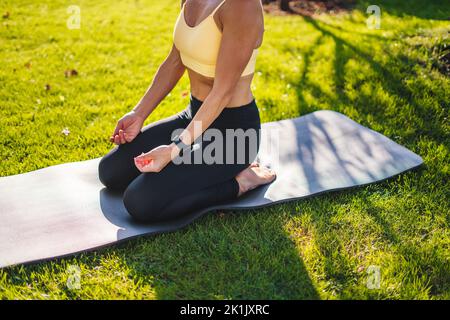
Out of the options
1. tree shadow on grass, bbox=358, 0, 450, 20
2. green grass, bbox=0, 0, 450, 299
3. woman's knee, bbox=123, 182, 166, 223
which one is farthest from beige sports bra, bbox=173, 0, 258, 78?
tree shadow on grass, bbox=358, 0, 450, 20

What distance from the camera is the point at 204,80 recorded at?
Answer: 2.87m

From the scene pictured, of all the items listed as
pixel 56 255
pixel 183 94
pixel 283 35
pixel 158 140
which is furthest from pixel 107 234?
pixel 283 35

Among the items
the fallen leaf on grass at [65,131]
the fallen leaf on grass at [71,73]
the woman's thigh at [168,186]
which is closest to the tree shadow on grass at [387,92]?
the woman's thigh at [168,186]

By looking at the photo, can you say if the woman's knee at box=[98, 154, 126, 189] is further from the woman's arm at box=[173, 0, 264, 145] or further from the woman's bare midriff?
the woman's bare midriff

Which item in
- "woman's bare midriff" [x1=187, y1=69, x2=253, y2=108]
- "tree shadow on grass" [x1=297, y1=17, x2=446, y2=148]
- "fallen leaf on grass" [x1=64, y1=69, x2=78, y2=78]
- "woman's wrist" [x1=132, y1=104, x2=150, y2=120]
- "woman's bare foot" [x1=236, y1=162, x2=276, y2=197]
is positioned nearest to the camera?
"woman's bare midriff" [x1=187, y1=69, x2=253, y2=108]

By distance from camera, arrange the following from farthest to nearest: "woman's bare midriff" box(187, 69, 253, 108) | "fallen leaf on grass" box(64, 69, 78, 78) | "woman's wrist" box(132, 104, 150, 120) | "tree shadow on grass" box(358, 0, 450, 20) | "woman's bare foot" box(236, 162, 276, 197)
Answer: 1. "tree shadow on grass" box(358, 0, 450, 20)
2. "fallen leaf on grass" box(64, 69, 78, 78)
3. "woman's wrist" box(132, 104, 150, 120)
4. "woman's bare foot" box(236, 162, 276, 197)
5. "woman's bare midriff" box(187, 69, 253, 108)

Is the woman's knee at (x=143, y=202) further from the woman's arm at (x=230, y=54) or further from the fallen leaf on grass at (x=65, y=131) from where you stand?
the fallen leaf on grass at (x=65, y=131)

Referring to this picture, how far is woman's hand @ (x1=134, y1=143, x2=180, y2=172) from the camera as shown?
2.64 m

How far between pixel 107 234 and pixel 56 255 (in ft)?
0.93

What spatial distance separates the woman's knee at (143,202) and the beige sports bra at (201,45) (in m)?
0.75

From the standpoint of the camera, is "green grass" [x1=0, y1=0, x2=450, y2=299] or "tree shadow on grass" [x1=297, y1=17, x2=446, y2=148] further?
"tree shadow on grass" [x1=297, y1=17, x2=446, y2=148]

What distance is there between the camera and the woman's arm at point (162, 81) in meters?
3.10
